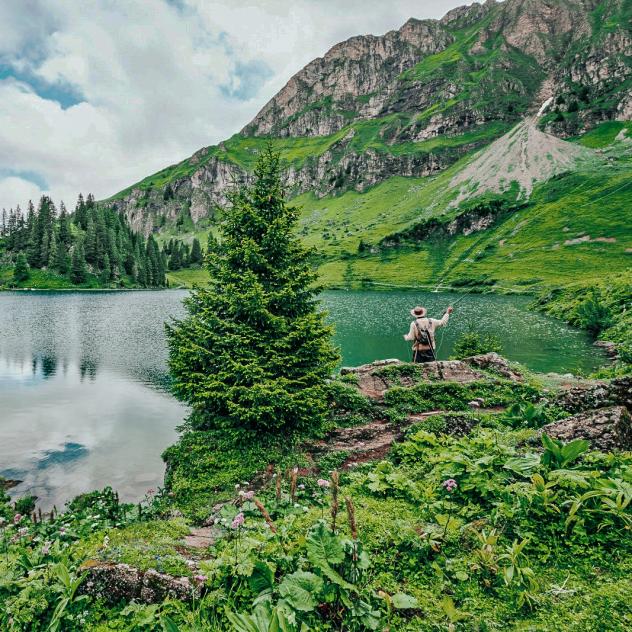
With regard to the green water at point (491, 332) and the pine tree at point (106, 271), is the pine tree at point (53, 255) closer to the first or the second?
the pine tree at point (106, 271)

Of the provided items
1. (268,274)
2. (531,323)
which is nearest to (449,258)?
(531,323)

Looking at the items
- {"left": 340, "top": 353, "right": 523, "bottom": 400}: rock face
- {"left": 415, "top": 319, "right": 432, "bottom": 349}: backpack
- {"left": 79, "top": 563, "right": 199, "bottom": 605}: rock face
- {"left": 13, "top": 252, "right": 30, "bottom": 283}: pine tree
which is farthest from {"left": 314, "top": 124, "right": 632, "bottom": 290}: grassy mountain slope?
{"left": 79, "top": 563, "right": 199, "bottom": 605}: rock face

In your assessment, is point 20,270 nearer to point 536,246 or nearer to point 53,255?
point 53,255

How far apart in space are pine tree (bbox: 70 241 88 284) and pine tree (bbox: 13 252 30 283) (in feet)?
50.9

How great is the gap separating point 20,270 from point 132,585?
176465 mm

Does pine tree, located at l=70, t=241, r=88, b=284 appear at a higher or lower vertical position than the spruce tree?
higher

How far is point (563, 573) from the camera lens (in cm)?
463

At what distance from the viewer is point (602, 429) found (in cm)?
739

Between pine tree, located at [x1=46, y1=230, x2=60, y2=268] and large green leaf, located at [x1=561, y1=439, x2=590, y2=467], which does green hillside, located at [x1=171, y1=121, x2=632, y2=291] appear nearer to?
Result: pine tree, located at [x1=46, y1=230, x2=60, y2=268]

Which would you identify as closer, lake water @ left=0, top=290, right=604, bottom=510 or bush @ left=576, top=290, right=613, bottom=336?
lake water @ left=0, top=290, right=604, bottom=510

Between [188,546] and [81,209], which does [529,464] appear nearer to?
[188,546]

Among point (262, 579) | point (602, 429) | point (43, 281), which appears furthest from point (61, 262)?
point (602, 429)

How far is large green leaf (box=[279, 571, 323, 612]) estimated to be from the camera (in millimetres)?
4152

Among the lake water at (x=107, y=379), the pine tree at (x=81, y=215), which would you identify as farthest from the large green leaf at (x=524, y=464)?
the pine tree at (x=81, y=215)
